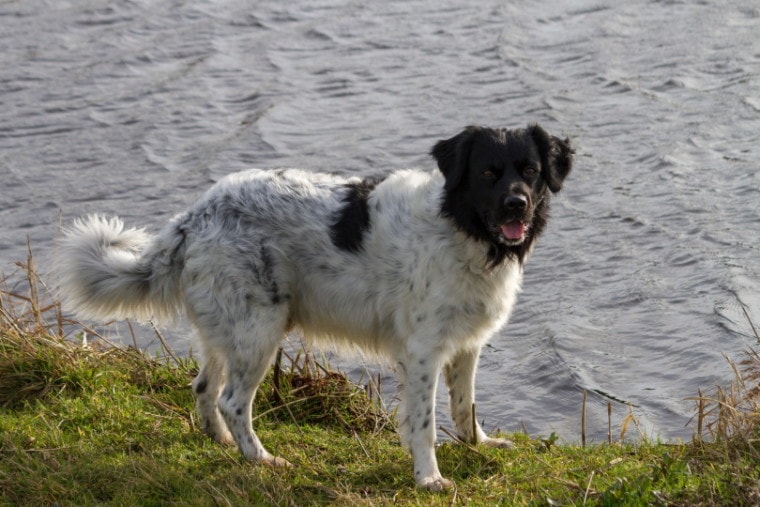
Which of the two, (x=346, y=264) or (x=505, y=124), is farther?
(x=505, y=124)

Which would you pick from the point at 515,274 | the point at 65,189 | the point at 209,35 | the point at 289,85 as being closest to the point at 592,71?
the point at 289,85

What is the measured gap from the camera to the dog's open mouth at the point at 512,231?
5762 mm

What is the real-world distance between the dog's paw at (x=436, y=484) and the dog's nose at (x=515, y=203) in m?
1.39

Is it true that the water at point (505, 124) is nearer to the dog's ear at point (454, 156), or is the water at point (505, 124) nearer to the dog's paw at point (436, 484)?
the dog's paw at point (436, 484)

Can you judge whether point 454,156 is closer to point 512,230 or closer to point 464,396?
point 512,230

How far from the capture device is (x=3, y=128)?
1326 cm

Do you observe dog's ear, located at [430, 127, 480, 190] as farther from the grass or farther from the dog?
the grass

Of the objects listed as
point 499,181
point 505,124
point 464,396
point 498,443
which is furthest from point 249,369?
point 505,124

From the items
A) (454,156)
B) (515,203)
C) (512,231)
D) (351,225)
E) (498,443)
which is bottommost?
(498,443)

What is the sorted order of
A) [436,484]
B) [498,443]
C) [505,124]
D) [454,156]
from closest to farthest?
1. [436,484]
2. [454,156]
3. [498,443]
4. [505,124]

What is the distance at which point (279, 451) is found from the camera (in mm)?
6355

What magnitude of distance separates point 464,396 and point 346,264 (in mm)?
1090

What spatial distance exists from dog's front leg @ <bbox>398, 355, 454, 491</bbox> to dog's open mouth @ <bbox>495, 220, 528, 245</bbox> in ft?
2.42

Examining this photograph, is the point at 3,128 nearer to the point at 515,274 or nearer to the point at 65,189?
the point at 65,189
